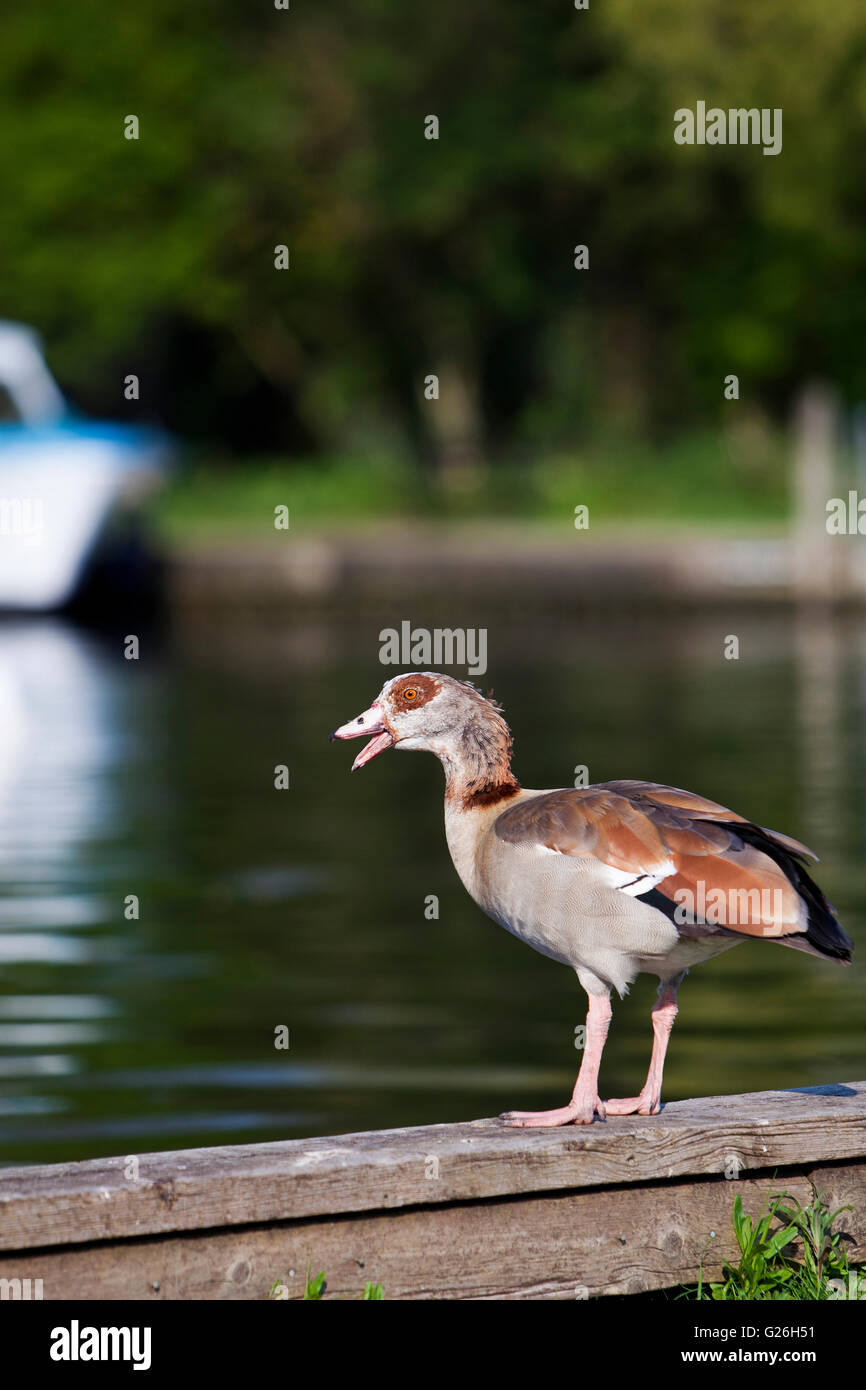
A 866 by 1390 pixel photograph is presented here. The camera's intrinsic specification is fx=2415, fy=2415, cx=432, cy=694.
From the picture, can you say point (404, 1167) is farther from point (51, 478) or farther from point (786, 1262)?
point (51, 478)

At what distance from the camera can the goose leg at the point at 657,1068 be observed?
17.6 ft

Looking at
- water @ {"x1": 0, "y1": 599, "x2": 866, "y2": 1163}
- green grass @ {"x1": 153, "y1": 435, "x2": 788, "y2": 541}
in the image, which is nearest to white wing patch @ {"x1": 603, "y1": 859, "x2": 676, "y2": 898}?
water @ {"x1": 0, "y1": 599, "x2": 866, "y2": 1163}

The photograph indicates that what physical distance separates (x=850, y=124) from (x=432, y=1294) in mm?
38074

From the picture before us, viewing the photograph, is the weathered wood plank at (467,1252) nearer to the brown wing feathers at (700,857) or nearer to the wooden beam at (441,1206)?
the wooden beam at (441,1206)

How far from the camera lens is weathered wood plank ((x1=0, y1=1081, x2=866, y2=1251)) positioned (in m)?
4.61

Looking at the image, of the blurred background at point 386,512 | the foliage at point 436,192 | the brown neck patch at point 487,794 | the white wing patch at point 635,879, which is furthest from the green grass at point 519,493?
the white wing patch at point 635,879

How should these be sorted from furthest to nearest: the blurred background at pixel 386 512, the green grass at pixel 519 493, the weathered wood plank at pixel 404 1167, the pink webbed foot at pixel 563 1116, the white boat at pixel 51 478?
the green grass at pixel 519 493, the white boat at pixel 51 478, the blurred background at pixel 386 512, the pink webbed foot at pixel 563 1116, the weathered wood plank at pixel 404 1167

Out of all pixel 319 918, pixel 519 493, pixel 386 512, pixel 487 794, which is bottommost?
pixel 319 918

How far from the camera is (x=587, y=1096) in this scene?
17.4 ft

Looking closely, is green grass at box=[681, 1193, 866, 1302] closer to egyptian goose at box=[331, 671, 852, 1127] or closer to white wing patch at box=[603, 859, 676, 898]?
egyptian goose at box=[331, 671, 852, 1127]

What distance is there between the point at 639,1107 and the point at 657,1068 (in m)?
0.11

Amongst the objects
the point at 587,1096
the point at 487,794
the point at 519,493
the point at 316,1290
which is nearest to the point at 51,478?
the point at 519,493

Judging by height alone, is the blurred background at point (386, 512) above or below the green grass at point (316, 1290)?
above

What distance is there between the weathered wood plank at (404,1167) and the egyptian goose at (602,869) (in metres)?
0.26
